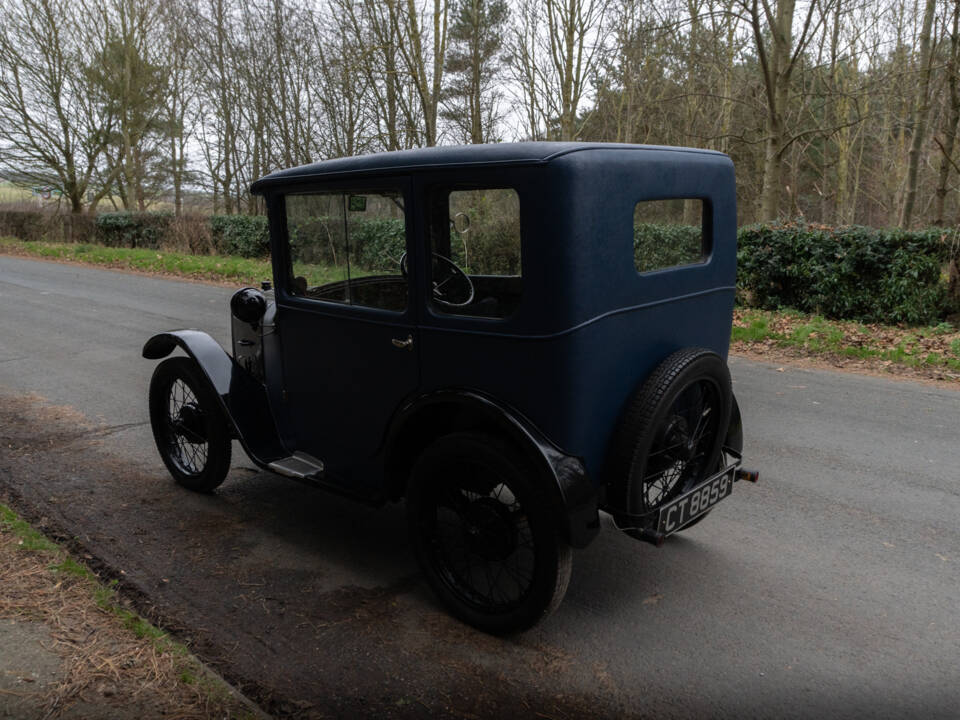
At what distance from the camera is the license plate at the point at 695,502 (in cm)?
295

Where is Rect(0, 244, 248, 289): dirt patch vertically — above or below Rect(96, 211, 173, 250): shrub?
below

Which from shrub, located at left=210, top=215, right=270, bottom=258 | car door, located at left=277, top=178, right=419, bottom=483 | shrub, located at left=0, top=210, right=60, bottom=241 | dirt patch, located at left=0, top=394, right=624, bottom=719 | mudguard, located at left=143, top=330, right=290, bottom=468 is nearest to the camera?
dirt patch, located at left=0, top=394, right=624, bottom=719

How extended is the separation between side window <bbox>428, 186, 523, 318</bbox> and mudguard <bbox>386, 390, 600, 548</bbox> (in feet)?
1.18

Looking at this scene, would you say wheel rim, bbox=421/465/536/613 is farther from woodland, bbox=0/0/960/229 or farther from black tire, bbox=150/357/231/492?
woodland, bbox=0/0/960/229

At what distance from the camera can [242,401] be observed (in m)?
4.00

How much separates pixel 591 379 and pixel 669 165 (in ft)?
A: 3.24

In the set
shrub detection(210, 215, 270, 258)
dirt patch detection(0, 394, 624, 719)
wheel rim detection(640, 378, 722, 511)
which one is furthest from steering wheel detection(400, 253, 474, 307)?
shrub detection(210, 215, 270, 258)

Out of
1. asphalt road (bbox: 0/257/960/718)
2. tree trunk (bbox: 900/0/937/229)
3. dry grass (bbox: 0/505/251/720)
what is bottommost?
asphalt road (bbox: 0/257/960/718)

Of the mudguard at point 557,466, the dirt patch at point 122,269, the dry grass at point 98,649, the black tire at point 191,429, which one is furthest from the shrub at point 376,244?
the dirt patch at point 122,269

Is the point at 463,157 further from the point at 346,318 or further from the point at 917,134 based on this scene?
the point at 917,134

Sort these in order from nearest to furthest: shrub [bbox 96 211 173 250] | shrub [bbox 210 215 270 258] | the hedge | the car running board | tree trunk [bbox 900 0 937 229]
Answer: the car running board → the hedge → tree trunk [bbox 900 0 937 229] → shrub [bbox 210 215 270 258] → shrub [bbox 96 211 173 250]

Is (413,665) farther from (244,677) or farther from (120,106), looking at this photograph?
(120,106)

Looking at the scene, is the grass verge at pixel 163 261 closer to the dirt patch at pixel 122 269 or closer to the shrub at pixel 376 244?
the dirt patch at pixel 122 269

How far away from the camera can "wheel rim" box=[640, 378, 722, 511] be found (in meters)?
3.13
